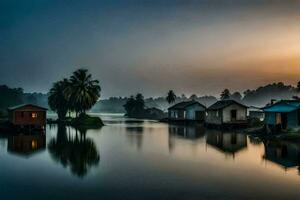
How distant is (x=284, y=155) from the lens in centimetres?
3036

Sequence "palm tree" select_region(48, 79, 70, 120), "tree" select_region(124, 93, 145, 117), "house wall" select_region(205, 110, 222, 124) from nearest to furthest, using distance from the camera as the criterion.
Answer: "house wall" select_region(205, 110, 222, 124)
"palm tree" select_region(48, 79, 70, 120)
"tree" select_region(124, 93, 145, 117)

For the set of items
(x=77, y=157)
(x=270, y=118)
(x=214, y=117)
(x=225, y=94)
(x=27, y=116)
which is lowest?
(x=77, y=157)

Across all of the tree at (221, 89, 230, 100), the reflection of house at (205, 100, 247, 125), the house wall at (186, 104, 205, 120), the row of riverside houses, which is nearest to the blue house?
the row of riverside houses

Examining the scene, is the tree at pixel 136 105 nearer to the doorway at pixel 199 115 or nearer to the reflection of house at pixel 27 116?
the doorway at pixel 199 115

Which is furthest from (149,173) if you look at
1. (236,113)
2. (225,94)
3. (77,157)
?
(225,94)

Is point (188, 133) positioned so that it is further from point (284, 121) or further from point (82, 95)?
point (82, 95)

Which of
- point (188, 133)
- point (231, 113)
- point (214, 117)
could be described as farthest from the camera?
point (214, 117)

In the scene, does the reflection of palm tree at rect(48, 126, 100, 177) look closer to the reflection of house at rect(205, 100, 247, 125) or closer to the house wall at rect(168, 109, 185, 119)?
the reflection of house at rect(205, 100, 247, 125)

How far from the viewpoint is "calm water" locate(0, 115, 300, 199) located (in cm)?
1738

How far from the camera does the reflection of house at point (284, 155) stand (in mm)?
26484

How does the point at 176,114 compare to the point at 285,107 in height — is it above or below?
below

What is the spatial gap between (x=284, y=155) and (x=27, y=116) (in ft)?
147

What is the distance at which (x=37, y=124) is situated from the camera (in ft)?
199

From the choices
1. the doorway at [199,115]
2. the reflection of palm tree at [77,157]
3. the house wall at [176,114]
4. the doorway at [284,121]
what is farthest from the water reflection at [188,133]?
the house wall at [176,114]
